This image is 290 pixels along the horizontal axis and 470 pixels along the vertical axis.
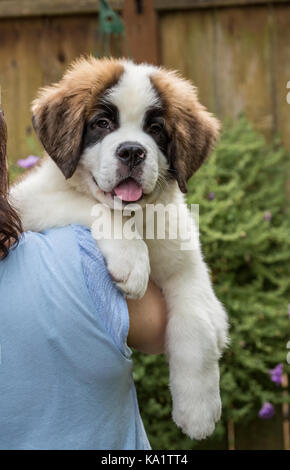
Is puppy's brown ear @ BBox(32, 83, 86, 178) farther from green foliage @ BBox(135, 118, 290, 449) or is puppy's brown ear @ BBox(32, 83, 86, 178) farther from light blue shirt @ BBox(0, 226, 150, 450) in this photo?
green foliage @ BBox(135, 118, 290, 449)

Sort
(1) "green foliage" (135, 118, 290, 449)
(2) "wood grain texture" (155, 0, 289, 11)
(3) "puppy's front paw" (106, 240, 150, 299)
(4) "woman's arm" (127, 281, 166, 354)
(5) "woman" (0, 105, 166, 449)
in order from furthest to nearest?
1. (2) "wood grain texture" (155, 0, 289, 11)
2. (1) "green foliage" (135, 118, 290, 449)
3. (4) "woman's arm" (127, 281, 166, 354)
4. (3) "puppy's front paw" (106, 240, 150, 299)
5. (5) "woman" (0, 105, 166, 449)

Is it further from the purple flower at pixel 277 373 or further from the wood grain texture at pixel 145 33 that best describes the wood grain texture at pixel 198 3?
the purple flower at pixel 277 373

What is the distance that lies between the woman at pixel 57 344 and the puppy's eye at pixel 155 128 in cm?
65

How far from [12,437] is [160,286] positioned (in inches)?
34.4

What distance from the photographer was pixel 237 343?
370cm

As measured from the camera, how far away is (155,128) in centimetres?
229

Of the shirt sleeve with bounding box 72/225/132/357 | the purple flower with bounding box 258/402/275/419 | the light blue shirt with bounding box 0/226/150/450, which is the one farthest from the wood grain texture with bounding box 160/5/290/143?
the light blue shirt with bounding box 0/226/150/450

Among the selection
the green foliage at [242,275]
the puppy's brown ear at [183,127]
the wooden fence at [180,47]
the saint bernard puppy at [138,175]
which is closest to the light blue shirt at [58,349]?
the saint bernard puppy at [138,175]

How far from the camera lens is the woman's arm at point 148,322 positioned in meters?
1.97

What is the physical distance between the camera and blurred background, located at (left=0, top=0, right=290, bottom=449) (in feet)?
12.4

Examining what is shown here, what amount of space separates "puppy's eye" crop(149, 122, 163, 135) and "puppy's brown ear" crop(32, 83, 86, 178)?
23 cm

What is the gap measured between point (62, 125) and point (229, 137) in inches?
78.5

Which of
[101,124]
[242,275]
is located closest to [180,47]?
[242,275]

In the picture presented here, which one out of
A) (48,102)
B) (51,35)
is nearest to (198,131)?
(48,102)
